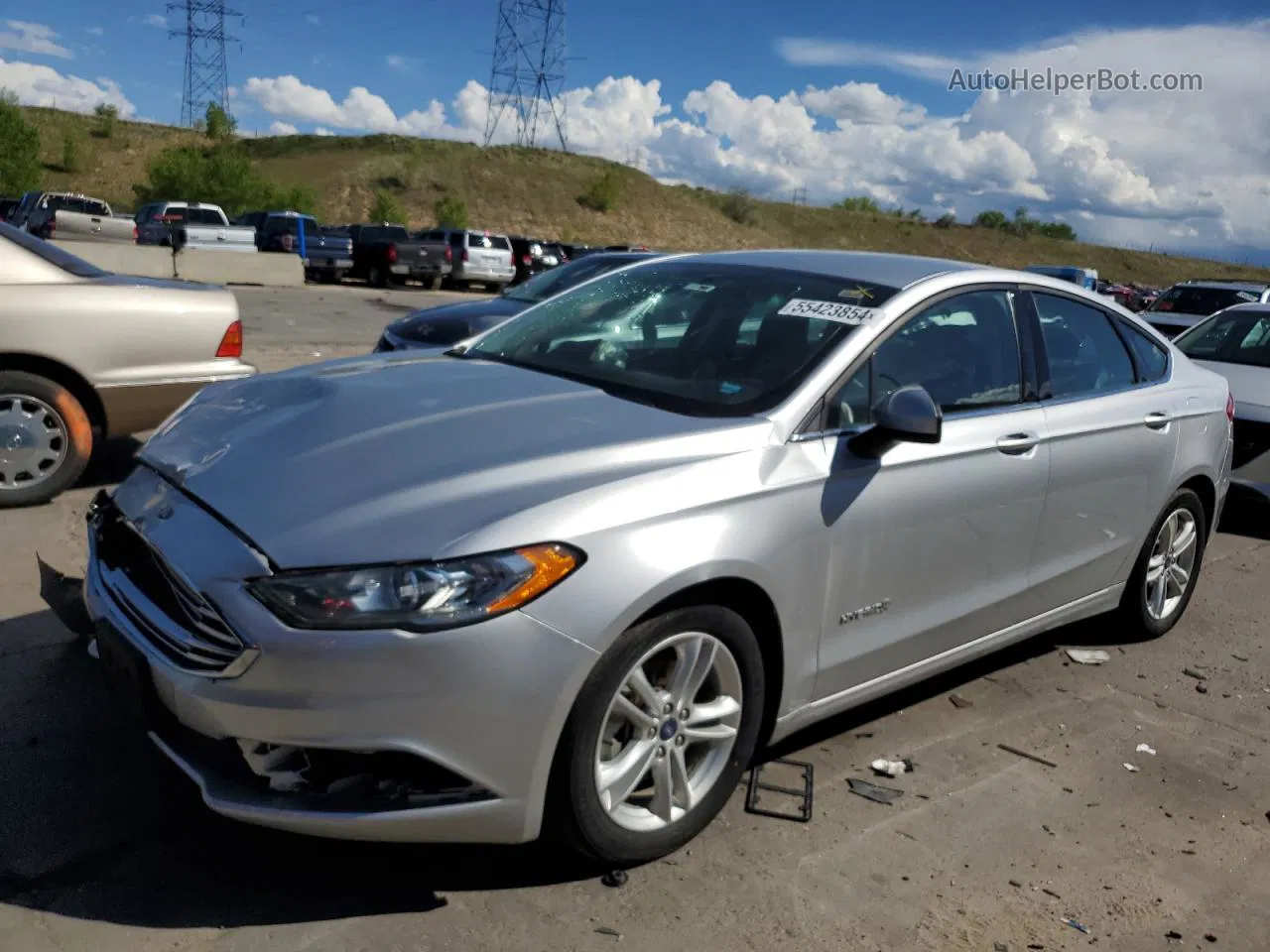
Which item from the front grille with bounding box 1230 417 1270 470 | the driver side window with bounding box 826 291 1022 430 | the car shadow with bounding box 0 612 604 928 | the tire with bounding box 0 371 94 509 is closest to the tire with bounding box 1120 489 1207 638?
the driver side window with bounding box 826 291 1022 430

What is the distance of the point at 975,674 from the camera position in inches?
187

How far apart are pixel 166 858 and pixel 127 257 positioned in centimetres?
2206

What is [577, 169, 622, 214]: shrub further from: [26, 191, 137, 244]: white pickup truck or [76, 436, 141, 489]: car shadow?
[76, 436, 141, 489]: car shadow

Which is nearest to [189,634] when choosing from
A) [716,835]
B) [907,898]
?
[716,835]

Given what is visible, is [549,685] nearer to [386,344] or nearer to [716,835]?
[716,835]

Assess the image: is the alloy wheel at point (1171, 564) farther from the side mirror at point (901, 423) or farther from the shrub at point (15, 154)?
the shrub at point (15, 154)

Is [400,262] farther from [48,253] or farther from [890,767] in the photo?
[890,767]

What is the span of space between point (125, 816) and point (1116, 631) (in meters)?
4.41

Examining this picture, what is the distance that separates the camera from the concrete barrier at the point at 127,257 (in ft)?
68.0

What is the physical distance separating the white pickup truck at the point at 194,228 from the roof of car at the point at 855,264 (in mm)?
23151

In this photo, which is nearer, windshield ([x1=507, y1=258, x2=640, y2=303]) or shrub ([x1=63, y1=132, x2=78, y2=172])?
windshield ([x1=507, y1=258, x2=640, y2=303])

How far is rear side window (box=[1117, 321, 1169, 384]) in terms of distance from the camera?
16.2 ft

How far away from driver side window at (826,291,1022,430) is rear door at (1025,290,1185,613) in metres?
0.23

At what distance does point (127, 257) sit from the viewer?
2231 centimetres
